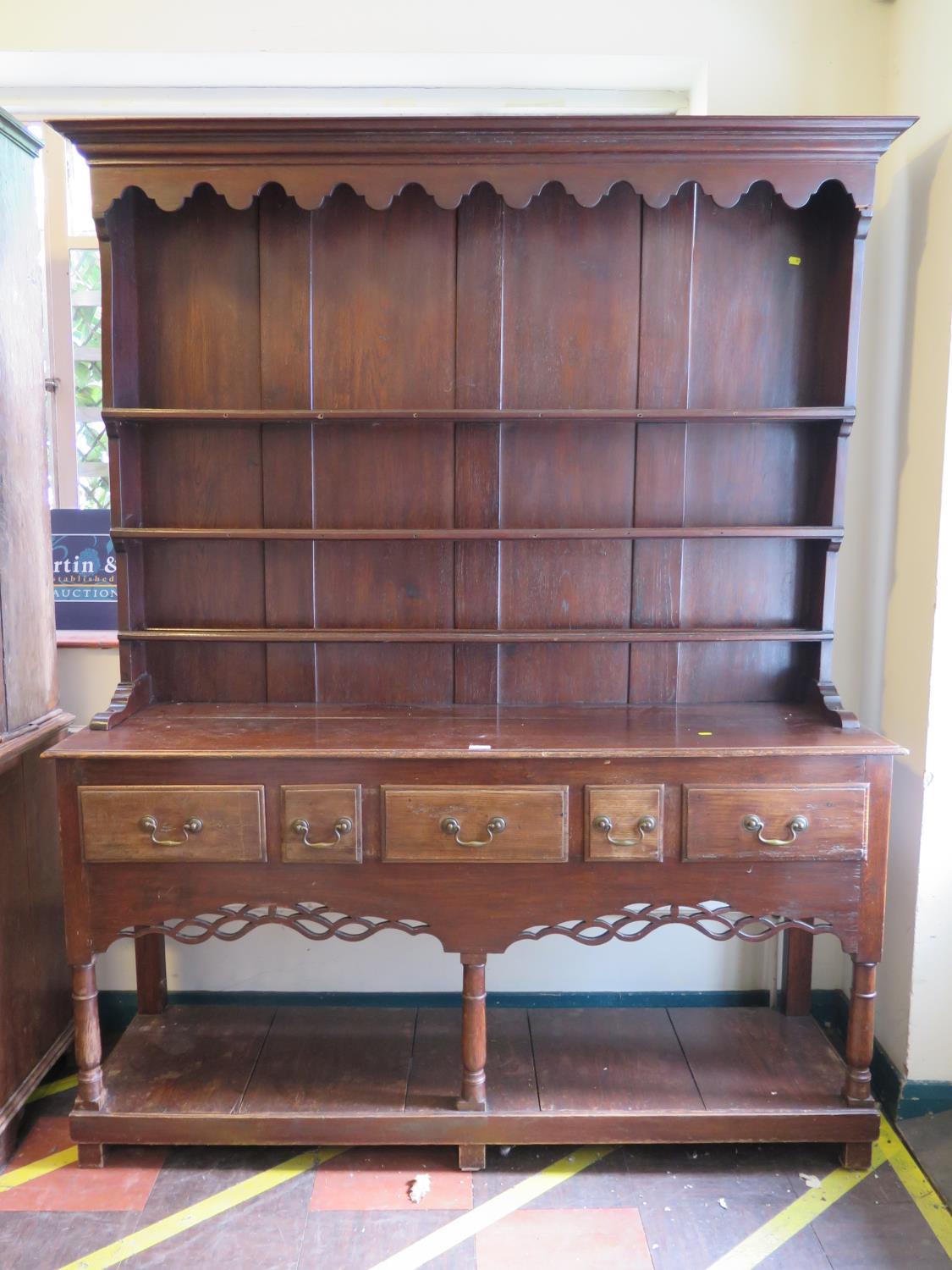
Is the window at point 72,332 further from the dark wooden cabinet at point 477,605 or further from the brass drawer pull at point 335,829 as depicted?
the brass drawer pull at point 335,829

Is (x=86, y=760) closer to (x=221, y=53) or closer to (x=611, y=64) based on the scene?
(x=221, y=53)

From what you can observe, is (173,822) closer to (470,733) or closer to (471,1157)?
(470,733)

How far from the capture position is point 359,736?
2.09 m

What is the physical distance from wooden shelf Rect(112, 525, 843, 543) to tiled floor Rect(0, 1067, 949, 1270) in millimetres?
1433

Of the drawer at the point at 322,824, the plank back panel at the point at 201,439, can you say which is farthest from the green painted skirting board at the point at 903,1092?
the plank back panel at the point at 201,439

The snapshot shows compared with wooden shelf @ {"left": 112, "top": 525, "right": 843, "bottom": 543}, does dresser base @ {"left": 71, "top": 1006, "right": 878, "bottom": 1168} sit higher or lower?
lower

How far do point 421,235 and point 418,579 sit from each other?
0.85 m

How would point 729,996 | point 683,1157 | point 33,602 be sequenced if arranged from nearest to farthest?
point 683,1157, point 33,602, point 729,996

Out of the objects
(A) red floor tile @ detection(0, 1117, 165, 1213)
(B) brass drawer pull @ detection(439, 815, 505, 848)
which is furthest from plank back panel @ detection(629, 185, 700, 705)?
(A) red floor tile @ detection(0, 1117, 165, 1213)

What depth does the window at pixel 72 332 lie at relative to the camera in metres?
2.62

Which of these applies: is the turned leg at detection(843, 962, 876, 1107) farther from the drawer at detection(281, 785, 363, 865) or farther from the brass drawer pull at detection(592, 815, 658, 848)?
the drawer at detection(281, 785, 363, 865)

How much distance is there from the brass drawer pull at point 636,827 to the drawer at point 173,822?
0.72 m

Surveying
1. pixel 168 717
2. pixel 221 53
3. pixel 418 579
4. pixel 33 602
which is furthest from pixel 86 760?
pixel 221 53

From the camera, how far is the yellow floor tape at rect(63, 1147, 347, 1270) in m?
1.86
